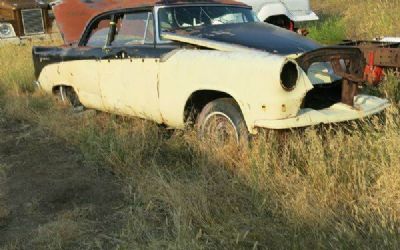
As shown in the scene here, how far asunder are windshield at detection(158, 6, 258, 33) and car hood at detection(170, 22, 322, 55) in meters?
0.16

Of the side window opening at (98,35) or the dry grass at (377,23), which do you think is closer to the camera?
the side window opening at (98,35)

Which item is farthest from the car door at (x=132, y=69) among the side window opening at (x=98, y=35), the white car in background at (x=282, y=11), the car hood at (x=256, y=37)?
the white car in background at (x=282, y=11)

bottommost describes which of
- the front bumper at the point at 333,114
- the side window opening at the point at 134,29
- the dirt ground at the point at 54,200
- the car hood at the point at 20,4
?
the dirt ground at the point at 54,200

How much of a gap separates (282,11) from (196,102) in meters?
6.00

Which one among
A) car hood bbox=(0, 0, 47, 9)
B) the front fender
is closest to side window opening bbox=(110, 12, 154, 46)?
the front fender

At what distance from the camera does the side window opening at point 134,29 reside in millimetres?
5387

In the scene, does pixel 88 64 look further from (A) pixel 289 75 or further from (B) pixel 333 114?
(B) pixel 333 114

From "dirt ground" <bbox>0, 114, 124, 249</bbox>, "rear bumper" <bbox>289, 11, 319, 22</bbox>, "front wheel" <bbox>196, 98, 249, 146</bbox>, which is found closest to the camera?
"dirt ground" <bbox>0, 114, 124, 249</bbox>

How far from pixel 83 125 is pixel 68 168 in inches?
41.4

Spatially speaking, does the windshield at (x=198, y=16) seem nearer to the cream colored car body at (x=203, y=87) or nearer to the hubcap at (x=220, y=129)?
the cream colored car body at (x=203, y=87)

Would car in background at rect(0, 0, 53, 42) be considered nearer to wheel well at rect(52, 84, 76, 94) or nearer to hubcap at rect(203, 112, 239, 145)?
wheel well at rect(52, 84, 76, 94)

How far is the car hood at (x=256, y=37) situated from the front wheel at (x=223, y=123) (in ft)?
2.09

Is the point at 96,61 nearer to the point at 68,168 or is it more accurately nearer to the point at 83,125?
the point at 83,125

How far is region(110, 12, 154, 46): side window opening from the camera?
17.7ft
